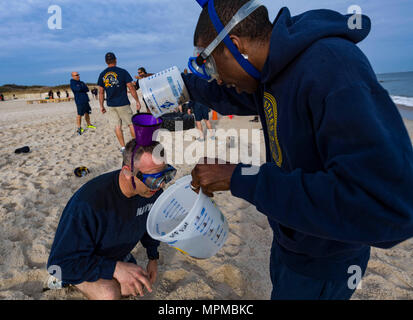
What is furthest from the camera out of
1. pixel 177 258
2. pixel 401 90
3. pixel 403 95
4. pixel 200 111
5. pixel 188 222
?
pixel 401 90

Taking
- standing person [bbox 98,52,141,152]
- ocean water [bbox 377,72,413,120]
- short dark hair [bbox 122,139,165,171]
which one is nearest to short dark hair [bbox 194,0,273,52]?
short dark hair [bbox 122,139,165,171]

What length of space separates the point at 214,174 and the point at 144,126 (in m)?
0.94

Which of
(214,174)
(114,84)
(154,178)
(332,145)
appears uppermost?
(114,84)

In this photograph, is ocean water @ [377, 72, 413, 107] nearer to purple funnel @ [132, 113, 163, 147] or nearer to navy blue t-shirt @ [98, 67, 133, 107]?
purple funnel @ [132, 113, 163, 147]

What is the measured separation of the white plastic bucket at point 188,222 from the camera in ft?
5.08

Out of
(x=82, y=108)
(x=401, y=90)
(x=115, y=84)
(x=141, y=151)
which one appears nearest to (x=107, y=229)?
(x=141, y=151)

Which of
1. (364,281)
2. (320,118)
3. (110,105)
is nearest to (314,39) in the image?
(320,118)

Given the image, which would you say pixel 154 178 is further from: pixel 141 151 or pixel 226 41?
pixel 226 41

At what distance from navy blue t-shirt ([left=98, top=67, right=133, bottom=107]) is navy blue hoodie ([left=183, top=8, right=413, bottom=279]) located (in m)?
5.40

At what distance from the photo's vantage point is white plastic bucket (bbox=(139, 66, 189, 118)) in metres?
1.88

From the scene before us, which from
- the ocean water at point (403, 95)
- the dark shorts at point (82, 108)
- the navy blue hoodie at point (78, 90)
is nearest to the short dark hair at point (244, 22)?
the ocean water at point (403, 95)

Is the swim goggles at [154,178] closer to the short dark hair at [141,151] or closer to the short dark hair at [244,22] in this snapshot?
the short dark hair at [141,151]

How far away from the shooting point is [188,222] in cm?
153

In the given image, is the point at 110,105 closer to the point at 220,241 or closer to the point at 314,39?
the point at 220,241
